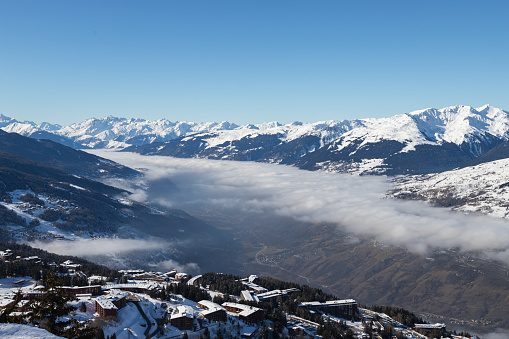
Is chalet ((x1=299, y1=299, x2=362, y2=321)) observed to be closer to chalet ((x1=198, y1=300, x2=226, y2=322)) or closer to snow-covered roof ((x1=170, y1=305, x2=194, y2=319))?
chalet ((x1=198, y1=300, x2=226, y2=322))

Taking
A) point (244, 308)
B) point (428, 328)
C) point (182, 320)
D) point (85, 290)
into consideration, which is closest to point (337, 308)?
point (428, 328)

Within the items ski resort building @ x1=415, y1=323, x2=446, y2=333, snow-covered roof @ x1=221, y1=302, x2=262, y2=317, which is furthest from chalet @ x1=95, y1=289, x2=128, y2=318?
ski resort building @ x1=415, y1=323, x2=446, y2=333

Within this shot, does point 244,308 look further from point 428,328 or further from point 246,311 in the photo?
point 428,328

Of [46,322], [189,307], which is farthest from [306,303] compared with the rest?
[46,322]

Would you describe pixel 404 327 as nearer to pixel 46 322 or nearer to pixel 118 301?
pixel 118 301

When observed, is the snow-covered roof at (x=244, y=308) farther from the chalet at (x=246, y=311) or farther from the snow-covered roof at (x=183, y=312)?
the snow-covered roof at (x=183, y=312)

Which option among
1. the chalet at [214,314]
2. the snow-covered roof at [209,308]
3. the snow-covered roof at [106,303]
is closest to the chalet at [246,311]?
the chalet at [214,314]
